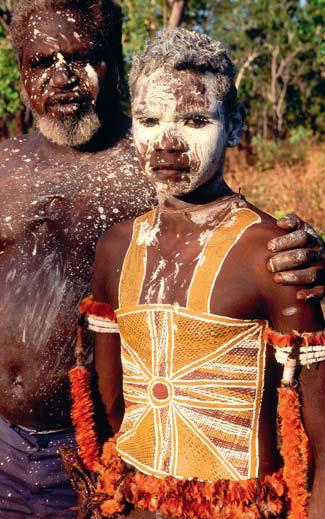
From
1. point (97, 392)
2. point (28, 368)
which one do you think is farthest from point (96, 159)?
point (97, 392)

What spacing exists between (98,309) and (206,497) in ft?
2.11

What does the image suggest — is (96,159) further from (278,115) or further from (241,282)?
(278,115)

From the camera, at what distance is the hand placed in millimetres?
1882

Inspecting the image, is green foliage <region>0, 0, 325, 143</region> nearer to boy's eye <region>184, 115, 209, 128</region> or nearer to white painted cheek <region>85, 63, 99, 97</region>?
white painted cheek <region>85, 63, 99, 97</region>

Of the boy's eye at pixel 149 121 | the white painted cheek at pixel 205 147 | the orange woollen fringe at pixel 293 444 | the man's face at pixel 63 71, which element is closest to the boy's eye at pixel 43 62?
the man's face at pixel 63 71

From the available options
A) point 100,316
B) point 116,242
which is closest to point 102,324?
point 100,316

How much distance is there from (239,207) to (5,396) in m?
1.50

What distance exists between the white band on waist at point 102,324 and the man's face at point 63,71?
1083 mm

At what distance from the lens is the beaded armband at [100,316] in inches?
91.1

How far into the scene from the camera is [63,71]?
314cm

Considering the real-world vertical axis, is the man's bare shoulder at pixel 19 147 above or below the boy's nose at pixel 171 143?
below

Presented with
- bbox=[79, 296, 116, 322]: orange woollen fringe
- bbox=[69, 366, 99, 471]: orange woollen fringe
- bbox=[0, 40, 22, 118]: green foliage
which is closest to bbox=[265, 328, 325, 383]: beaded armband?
bbox=[79, 296, 116, 322]: orange woollen fringe

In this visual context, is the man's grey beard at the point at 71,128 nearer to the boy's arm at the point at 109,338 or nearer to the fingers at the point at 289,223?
the boy's arm at the point at 109,338

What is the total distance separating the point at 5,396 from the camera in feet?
10.3
